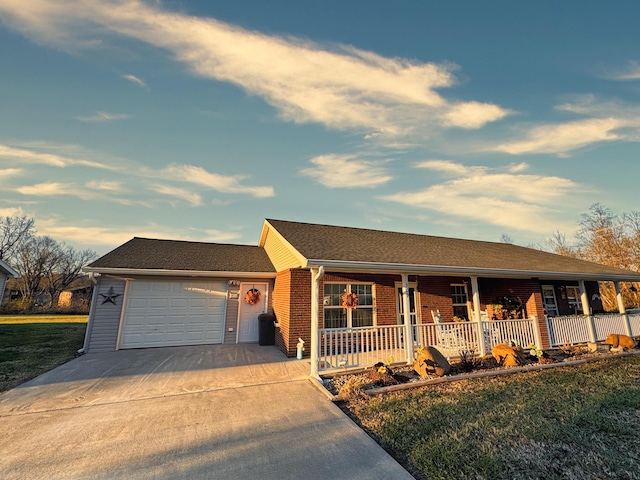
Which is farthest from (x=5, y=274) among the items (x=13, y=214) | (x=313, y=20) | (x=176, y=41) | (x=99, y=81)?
(x=13, y=214)

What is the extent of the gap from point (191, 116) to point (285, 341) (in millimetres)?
8074

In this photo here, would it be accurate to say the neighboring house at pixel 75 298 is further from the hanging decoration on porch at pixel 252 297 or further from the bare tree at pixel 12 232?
the hanging decoration on porch at pixel 252 297

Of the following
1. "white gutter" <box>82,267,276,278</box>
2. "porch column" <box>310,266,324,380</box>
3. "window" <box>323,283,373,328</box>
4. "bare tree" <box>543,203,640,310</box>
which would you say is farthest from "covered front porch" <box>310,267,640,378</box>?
"bare tree" <box>543,203,640,310</box>

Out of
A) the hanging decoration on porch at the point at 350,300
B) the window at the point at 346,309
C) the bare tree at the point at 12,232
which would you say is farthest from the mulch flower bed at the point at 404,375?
the bare tree at the point at 12,232

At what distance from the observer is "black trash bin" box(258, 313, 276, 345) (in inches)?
398

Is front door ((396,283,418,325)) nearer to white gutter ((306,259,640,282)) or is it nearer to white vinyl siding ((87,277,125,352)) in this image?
white gutter ((306,259,640,282))

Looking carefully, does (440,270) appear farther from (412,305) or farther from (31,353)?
(31,353)

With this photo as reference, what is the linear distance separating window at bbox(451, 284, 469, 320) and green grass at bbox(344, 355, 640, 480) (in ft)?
16.1

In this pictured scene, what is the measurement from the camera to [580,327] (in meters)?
10.2

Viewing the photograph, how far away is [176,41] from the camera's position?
720 centimetres

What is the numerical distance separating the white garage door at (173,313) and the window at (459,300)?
932 centimetres

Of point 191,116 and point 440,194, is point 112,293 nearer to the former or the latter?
point 191,116

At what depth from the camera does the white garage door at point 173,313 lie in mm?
9492

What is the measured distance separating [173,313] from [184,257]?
2214 millimetres
